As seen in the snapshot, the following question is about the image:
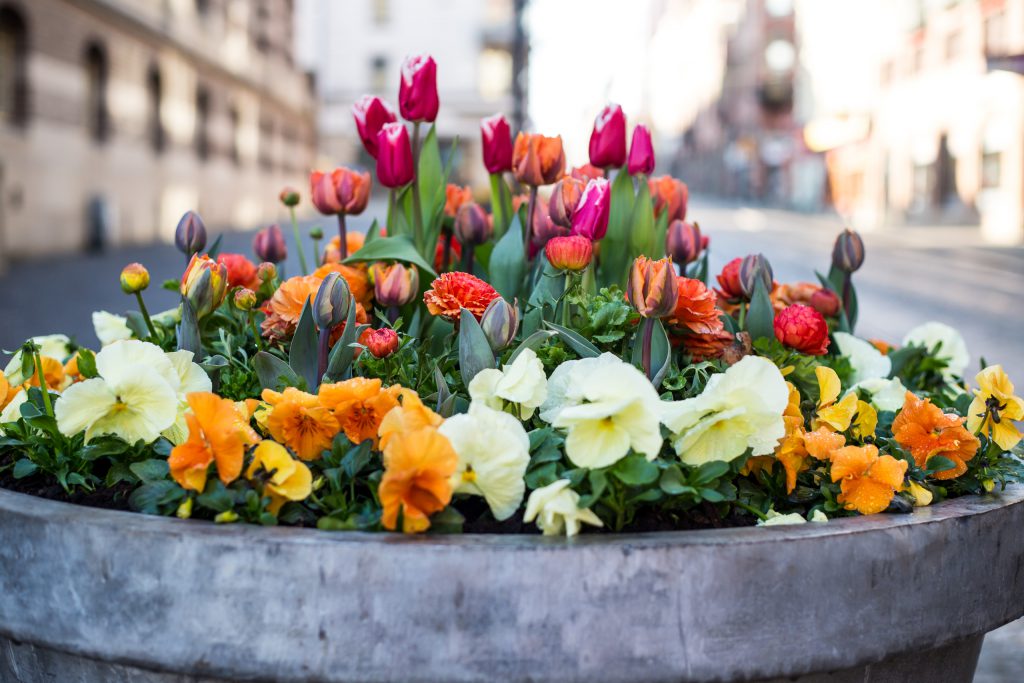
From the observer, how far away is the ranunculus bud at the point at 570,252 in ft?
5.25

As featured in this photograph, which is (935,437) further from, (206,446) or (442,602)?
(206,446)

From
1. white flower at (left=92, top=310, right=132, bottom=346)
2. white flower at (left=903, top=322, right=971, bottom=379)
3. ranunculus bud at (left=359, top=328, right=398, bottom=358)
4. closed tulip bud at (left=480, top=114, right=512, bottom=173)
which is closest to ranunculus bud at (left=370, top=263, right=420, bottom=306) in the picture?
ranunculus bud at (left=359, top=328, right=398, bottom=358)

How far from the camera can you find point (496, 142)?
1983mm

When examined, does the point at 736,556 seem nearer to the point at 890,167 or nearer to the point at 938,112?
the point at 938,112

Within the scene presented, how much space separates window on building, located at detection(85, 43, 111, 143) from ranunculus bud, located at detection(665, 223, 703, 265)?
15.8m

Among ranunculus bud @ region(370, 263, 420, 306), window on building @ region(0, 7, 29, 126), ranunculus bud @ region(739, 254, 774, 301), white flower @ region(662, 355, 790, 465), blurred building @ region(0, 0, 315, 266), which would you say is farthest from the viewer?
Answer: blurred building @ region(0, 0, 315, 266)

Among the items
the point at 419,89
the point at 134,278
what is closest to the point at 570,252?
the point at 419,89

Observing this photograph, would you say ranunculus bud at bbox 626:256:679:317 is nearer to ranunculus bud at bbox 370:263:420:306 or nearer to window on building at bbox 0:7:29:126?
ranunculus bud at bbox 370:263:420:306

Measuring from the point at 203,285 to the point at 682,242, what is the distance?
35.4 inches

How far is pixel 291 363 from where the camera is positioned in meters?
1.65

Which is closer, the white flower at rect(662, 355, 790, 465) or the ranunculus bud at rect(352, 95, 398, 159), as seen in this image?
the white flower at rect(662, 355, 790, 465)

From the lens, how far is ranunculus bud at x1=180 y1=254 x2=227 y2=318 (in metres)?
1.68

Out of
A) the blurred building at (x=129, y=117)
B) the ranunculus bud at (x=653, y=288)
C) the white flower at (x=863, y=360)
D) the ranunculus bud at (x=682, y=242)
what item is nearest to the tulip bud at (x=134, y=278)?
the ranunculus bud at (x=653, y=288)

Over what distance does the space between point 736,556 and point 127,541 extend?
64cm
